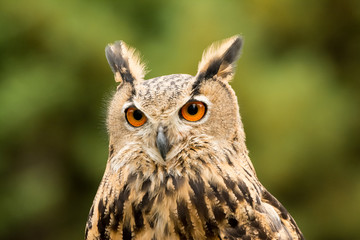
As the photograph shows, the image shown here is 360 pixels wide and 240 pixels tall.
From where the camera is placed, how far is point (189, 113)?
188cm

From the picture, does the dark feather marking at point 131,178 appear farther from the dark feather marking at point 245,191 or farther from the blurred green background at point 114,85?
the blurred green background at point 114,85

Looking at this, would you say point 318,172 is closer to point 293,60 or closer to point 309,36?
point 293,60

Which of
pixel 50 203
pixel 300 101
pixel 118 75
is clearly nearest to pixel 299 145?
pixel 300 101

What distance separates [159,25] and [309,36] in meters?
2.34

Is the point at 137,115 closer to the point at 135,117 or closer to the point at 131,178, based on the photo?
the point at 135,117

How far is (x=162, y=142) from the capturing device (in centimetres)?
181

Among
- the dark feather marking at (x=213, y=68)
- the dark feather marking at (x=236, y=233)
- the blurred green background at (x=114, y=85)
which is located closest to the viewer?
the dark feather marking at (x=236, y=233)

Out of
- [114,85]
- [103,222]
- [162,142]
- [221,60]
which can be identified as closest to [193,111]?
[162,142]

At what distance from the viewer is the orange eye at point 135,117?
6.17 feet

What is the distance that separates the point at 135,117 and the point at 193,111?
0.67 feet

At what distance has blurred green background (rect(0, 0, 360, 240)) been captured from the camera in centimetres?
607

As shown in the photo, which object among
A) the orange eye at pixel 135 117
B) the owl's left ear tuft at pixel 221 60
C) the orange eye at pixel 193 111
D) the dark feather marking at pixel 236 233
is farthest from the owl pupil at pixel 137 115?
the dark feather marking at pixel 236 233

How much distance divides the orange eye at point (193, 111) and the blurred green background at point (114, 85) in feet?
13.0

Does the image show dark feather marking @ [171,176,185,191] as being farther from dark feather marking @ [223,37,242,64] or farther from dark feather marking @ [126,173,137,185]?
dark feather marking @ [223,37,242,64]
